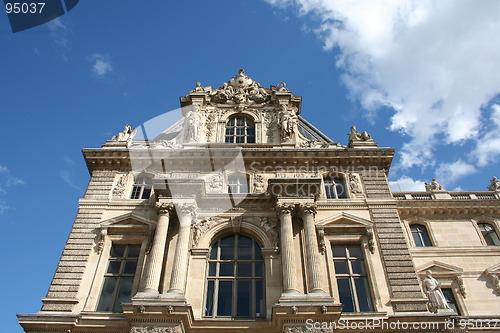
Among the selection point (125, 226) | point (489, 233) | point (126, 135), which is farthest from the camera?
point (126, 135)

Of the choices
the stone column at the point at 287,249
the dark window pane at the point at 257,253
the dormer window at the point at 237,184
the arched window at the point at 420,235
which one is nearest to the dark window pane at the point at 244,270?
the dark window pane at the point at 257,253

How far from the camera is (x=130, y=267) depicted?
2141cm

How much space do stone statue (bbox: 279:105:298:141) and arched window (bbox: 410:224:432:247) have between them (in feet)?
31.5

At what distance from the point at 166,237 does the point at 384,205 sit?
12088mm

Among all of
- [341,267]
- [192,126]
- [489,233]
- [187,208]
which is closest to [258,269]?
[341,267]

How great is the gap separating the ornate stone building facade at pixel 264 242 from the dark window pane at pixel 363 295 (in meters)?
0.06

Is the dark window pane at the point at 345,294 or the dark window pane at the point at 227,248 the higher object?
the dark window pane at the point at 227,248

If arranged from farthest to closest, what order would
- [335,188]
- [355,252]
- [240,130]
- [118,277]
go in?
[240,130]
[335,188]
[355,252]
[118,277]

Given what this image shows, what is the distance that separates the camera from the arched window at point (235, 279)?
19.9 metres

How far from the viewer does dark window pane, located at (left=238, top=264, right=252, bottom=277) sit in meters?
21.2

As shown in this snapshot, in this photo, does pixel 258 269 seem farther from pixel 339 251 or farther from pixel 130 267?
pixel 130 267

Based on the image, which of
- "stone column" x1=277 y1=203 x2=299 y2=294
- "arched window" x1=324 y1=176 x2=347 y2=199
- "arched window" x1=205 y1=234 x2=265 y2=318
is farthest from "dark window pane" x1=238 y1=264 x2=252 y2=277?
"arched window" x1=324 y1=176 x2=347 y2=199

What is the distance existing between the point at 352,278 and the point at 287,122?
11.6m

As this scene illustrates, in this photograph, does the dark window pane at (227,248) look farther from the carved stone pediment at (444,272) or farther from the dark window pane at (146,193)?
the carved stone pediment at (444,272)
